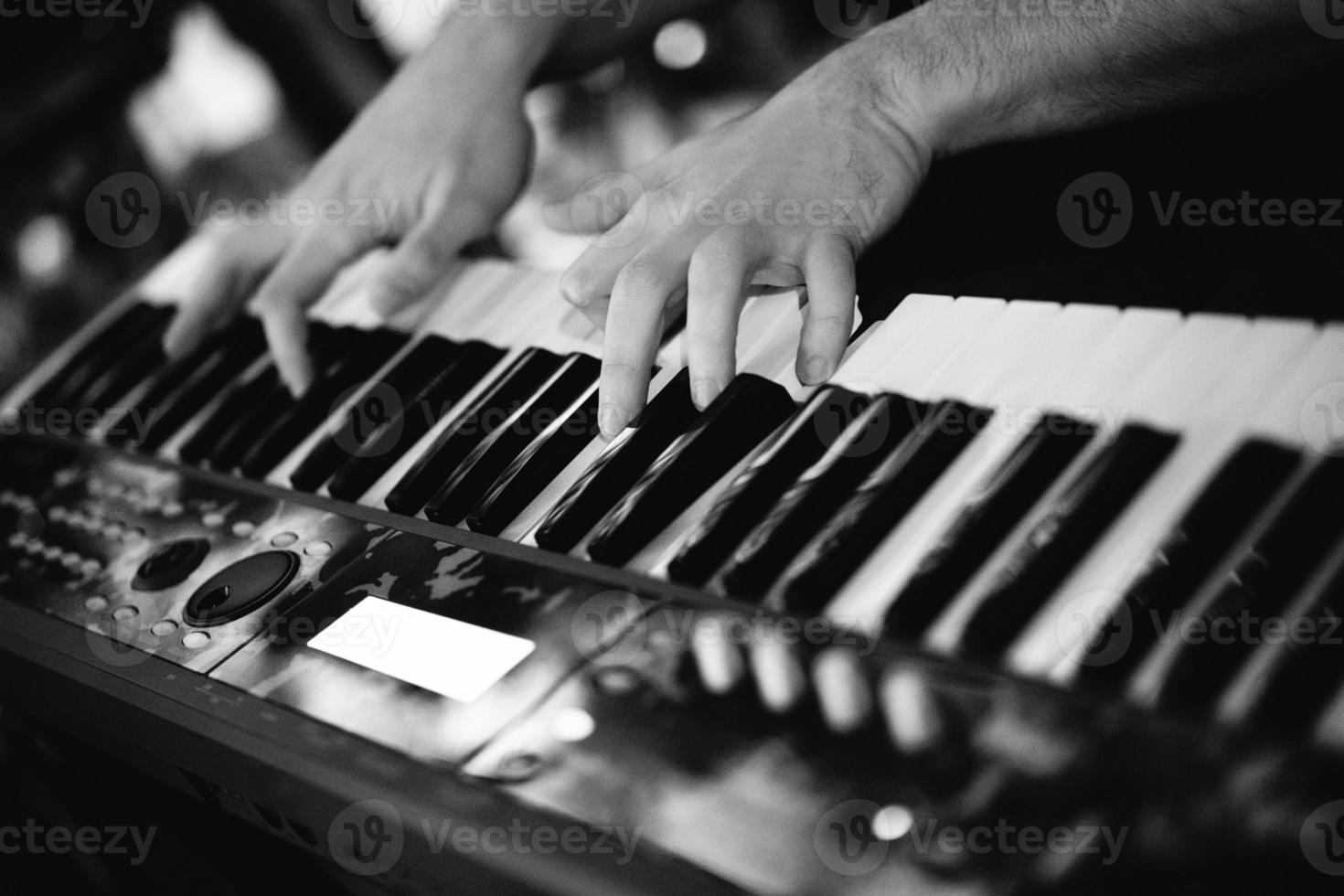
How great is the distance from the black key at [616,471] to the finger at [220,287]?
85 cm

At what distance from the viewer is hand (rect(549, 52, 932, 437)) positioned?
0.87m

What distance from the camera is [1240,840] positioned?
460 mm

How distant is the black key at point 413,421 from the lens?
3.30 ft

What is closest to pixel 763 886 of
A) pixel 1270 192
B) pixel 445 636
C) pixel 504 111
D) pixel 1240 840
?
pixel 1240 840

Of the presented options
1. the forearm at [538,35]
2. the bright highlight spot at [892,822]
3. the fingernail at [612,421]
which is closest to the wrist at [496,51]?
the forearm at [538,35]

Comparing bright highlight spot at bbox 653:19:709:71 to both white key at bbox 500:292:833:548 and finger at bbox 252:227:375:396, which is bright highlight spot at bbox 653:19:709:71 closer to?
finger at bbox 252:227:375:396

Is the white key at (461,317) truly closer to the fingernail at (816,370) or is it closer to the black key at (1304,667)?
the fingernail at (816,370)

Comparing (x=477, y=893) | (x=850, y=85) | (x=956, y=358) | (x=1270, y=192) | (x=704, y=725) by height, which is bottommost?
(x=477, y=893)

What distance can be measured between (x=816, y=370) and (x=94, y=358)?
121 centimetres

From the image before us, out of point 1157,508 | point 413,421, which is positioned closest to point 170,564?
point 413,421

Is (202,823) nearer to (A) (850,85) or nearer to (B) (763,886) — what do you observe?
(B) (763,886)

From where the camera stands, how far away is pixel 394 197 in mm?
1419

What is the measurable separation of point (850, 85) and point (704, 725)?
66cm

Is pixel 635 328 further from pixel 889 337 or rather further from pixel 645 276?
pixel 889 337
